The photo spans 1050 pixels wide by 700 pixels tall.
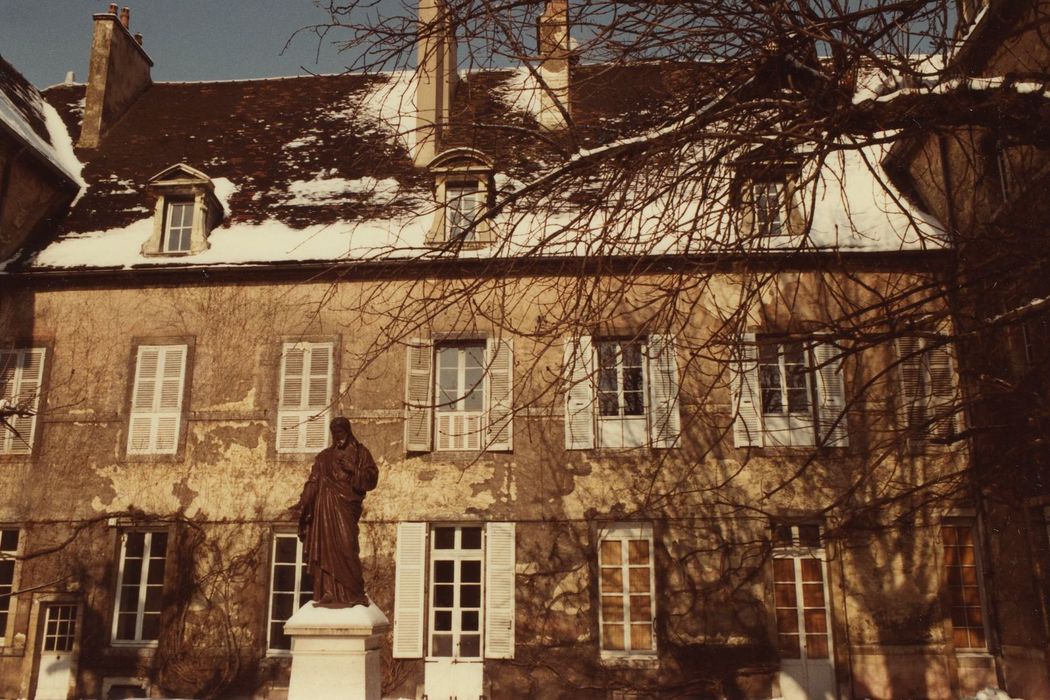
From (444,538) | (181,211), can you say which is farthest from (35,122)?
(444,538)

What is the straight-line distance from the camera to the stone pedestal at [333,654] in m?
7.45

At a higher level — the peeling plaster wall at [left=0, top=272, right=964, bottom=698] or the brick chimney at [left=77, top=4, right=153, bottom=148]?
the brick chimney at [left=77, top=4, right=153, bottom=148]

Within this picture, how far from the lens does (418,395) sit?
43.3ft

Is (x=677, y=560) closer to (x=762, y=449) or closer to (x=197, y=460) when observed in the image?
(x=762, y=449)

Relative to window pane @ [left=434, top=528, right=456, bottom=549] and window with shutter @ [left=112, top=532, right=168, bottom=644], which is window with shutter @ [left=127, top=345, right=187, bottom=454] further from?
window pane @ [left=434, top=528, right=456, bottom=549]

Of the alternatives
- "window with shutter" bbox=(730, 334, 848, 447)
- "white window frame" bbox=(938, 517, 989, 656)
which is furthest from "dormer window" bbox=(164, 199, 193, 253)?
"white window frame" bbox=(938, 517, 989, 656)

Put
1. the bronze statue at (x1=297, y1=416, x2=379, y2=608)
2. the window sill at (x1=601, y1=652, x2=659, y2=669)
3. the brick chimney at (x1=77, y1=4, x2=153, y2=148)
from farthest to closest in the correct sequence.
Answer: the brick chimney at (x1=77, y1=4, x2=153, y2=148)
the window sill at (x1=601, y1=652, x2=659, y2=669)
the bronze statue at (x1=297, y1=416, x2=379, y2=608)

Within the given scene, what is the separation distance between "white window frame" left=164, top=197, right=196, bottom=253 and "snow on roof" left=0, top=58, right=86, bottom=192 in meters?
2.32

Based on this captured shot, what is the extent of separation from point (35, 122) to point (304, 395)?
7962 mm

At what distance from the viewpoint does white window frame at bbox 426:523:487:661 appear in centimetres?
1237

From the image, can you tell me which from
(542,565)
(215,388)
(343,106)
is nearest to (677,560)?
(542,565)

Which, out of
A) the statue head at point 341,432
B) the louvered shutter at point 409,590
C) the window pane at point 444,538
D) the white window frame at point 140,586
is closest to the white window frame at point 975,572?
the window pane at point 444,538

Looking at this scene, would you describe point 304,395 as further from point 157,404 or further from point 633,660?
point 633,660

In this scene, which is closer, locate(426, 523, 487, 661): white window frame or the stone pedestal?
the stone pedestal
